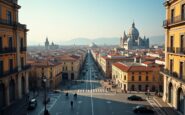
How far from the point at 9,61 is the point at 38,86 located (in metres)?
27.8

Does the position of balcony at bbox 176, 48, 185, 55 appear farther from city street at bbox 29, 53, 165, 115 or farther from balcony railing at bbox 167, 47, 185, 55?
city street at bbox 29, 53, 165, 115

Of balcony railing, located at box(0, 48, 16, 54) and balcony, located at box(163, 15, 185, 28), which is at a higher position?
balcony, located at box(163, 15, 185, 28)

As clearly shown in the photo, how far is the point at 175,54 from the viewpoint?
45.9m

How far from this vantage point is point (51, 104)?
53.3 meters

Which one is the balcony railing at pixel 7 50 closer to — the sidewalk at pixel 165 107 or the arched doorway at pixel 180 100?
the sidewalk at pixel 165 107

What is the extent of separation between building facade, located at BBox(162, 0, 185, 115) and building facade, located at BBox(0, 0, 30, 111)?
1068 inches

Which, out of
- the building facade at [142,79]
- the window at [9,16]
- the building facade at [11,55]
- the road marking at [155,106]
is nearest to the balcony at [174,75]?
the road marking at [155,106]

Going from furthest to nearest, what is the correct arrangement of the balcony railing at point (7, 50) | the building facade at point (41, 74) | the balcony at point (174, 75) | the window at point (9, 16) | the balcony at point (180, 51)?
the building facade at point (41, 74), the window at point (9, 16), the balcony railing at point (7, 50), the balcony at point (180, 51), the balcony at point (174, 75)

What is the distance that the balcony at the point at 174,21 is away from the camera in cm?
4262

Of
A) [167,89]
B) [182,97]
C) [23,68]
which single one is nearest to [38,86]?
[23,68]

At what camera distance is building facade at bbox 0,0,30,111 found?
147ft

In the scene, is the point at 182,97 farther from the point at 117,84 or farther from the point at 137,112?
the point at 117,84

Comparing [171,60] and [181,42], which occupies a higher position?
[181,42]

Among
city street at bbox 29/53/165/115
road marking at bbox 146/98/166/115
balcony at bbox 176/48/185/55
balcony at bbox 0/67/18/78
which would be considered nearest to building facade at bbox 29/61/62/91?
city street at bbox 29/53/165/115
